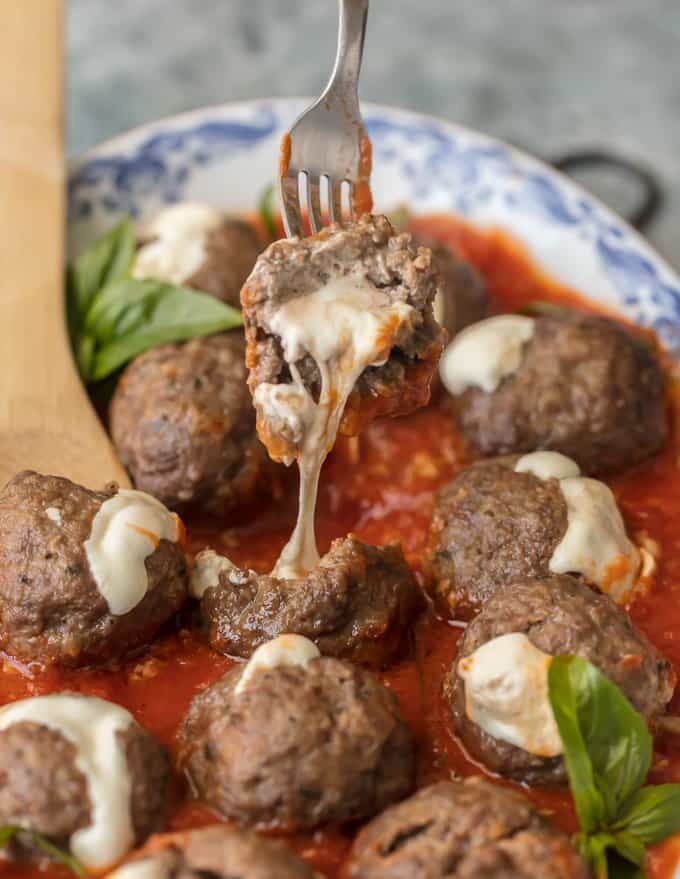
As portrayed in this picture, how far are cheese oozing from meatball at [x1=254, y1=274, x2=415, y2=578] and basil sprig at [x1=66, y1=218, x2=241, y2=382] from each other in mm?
967

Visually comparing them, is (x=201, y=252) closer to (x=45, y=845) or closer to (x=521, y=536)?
→ (x=521, y=536)

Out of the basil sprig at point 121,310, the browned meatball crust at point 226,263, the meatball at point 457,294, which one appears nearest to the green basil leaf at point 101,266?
the basil sprig at point 121,310

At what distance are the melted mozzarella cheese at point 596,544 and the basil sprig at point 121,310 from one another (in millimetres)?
1416

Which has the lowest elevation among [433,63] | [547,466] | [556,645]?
[556,645]

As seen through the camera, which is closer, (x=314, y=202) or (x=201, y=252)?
(x=314, y=202)

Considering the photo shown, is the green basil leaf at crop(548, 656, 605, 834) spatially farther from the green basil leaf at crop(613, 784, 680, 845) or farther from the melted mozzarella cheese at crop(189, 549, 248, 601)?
the melted mozzarella cheese at crop(189, 549, 248, 601)

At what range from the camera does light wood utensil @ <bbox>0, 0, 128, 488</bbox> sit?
4348mm

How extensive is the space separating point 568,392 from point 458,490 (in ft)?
2.08

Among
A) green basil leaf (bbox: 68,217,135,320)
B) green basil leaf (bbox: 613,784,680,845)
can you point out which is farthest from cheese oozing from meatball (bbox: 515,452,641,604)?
green basil leaf (bbox: 68,217,135,320)

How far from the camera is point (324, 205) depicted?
17.9 feet

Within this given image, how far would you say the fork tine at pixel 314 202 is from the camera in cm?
409

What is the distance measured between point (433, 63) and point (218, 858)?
562cm

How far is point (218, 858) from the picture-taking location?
2.87 meters

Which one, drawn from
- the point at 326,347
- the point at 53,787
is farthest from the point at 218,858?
the point at 326,347
